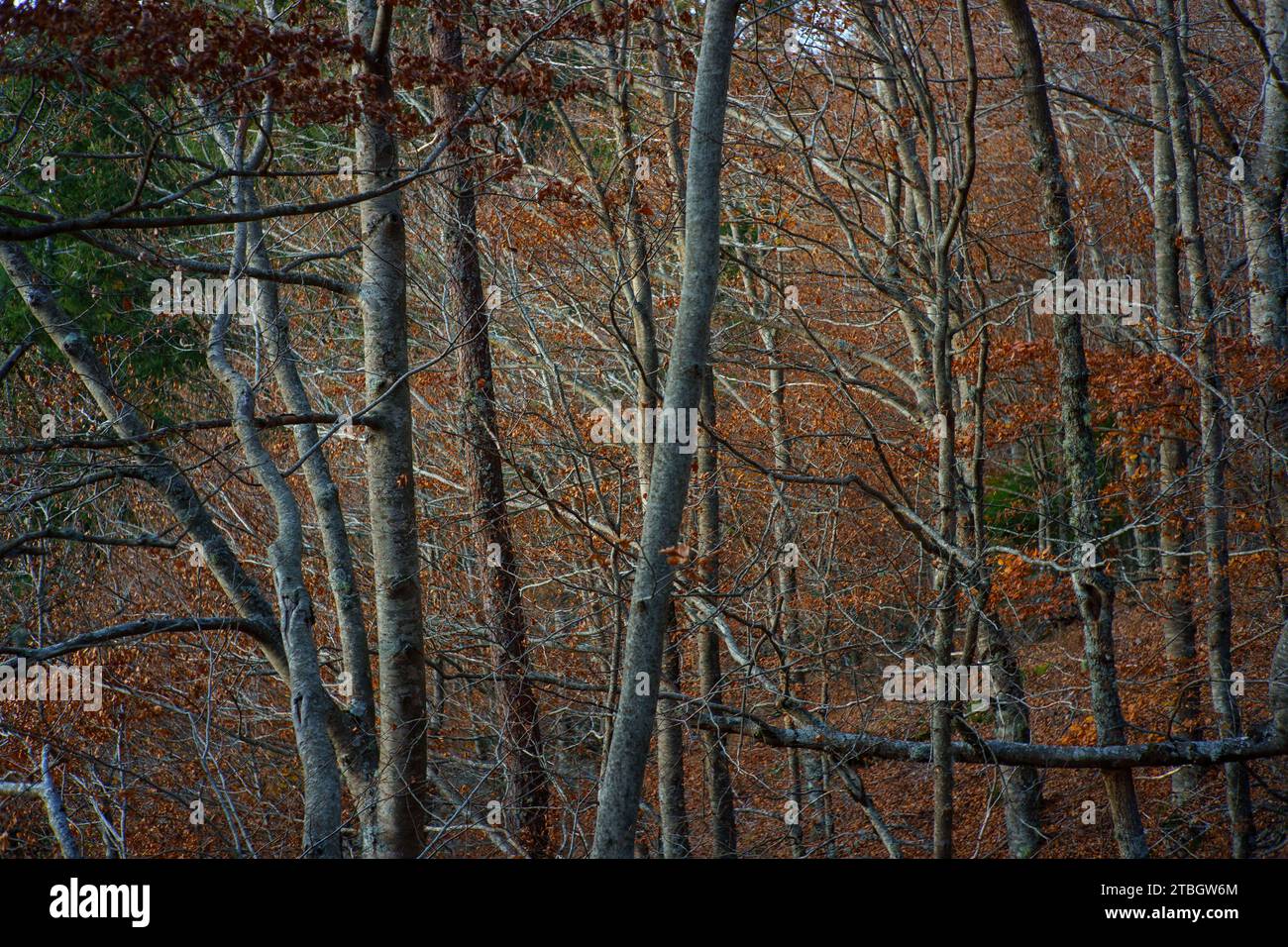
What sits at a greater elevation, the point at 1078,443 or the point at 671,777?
the point at 1078,443

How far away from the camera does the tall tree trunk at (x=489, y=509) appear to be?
28.5 feet

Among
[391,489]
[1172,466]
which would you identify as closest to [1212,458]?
[1172,466]

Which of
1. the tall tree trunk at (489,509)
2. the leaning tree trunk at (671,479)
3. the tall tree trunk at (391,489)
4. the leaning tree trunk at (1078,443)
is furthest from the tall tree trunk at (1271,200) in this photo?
the tall tree trunk at (391,489)

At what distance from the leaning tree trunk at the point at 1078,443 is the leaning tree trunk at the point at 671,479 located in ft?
8.06

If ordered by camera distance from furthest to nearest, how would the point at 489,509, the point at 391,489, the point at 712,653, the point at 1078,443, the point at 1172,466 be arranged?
the point at 1172,466 → the point at 712,653 → the point at 489,509 → the point at 391,489 → the point at 1078,443

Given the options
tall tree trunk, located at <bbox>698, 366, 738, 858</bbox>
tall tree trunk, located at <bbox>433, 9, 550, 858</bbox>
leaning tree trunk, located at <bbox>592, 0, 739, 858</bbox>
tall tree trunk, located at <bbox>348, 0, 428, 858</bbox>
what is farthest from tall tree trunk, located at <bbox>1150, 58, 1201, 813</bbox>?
tall tree trunk, located at <bbox>348, 0, 428, 858</bbox>

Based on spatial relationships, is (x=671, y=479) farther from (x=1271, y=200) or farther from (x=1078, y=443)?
(x=1271, y=200)

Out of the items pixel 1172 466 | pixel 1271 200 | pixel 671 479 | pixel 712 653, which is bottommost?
pixel 712 653

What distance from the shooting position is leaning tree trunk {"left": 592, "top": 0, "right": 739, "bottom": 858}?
5609 mm

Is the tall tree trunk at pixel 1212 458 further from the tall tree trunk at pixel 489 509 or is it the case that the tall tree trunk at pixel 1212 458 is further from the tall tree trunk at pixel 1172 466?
the tall tree trunk at pixel 489 509

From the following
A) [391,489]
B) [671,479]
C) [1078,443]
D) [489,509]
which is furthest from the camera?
[489,509]

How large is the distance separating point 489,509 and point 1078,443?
16.0 feet

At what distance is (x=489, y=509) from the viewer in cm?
952
